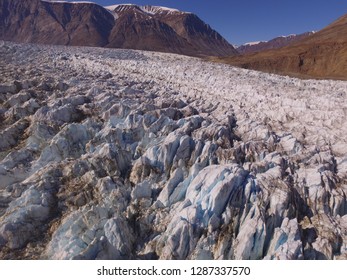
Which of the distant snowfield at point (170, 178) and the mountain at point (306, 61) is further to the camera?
the mountain at point (306, 61)

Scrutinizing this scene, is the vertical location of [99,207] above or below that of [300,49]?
below

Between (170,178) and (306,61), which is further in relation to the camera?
(306,61)

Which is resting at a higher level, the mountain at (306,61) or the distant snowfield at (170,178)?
the mountain at (306,61)

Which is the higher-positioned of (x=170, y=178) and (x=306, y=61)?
(x=306, y=61)

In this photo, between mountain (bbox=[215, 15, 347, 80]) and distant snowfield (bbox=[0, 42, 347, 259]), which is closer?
distant snowfield (bbox=[0, 42, 347, 259])

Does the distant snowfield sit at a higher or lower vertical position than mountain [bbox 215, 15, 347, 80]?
lower
